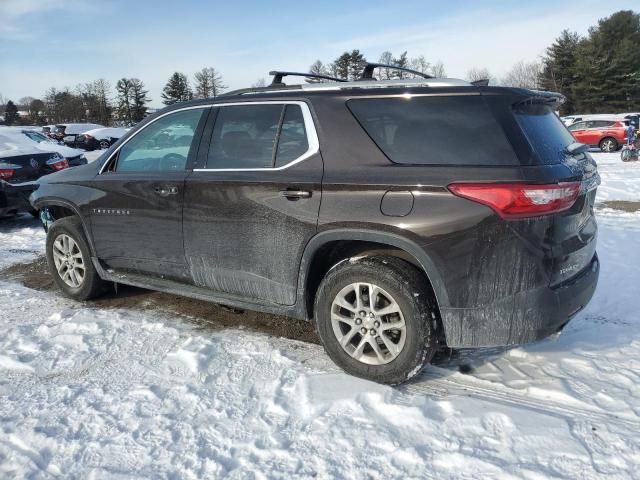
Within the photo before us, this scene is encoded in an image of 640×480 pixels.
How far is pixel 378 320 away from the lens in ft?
9.99

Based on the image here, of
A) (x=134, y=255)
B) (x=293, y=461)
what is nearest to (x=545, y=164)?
(x=293, y=461)

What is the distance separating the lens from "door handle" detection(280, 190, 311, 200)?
3.17 metres

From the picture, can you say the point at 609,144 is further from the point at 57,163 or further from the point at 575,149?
the point at 575,149

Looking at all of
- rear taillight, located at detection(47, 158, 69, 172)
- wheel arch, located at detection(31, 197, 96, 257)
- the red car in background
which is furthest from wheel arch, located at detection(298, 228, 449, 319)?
the red car in background

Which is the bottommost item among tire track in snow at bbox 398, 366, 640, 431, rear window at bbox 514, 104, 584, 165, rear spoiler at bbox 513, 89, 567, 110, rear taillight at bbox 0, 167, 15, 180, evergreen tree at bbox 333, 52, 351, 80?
tire track in snow at bbox 398, 366, 640, 431

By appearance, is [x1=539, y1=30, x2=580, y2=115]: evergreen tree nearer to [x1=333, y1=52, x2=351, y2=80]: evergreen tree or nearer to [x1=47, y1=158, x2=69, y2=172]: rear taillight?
[x1=333, y1=52, x2=351, y2=80]: evergreen tree

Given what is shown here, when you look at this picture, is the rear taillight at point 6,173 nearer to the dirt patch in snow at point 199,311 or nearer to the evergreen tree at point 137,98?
the dirt patch in snow at point 199,311

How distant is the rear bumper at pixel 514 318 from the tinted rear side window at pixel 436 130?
76 centimetres

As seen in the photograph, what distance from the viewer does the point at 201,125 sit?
382 centimetres

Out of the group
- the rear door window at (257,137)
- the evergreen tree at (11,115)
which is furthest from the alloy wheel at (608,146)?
the evergreen tree at (11,115)

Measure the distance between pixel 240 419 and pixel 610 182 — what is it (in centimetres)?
1090

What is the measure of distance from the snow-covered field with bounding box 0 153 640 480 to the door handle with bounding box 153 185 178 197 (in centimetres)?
107

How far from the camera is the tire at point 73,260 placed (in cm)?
456

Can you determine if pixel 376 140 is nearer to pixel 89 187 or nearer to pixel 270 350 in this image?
pixel 270 350
